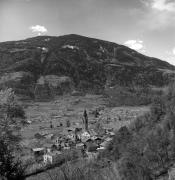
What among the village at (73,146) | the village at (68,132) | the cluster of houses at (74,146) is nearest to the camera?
the village at (73,146)

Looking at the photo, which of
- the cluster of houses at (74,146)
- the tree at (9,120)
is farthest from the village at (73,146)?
the tree at (9,120)

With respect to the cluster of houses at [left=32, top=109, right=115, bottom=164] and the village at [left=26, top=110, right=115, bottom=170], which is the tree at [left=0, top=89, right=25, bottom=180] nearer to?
the village at [left=26, top=110, right=115, bottom=170]

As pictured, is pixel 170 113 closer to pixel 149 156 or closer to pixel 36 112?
pixel 149 156

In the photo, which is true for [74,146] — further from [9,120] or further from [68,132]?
[9,120]

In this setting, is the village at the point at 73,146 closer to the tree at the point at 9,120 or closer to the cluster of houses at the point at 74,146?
the cluster of houses at the point at 74,146

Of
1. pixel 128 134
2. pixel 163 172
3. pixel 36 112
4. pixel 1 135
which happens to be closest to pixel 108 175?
pixel 163 172

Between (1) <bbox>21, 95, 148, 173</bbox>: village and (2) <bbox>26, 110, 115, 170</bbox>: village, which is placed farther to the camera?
(1) <bbox>21, 95, 148, 173</bbox>: village

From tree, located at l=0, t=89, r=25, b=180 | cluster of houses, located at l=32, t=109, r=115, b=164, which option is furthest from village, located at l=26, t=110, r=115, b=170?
tree, located at l=0, t=89, r=25, b=180

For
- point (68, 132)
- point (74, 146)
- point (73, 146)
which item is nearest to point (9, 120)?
point (73, 146)

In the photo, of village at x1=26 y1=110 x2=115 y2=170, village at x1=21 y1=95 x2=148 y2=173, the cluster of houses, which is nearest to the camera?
village at x1=26 y1=110 x2=115 y2=170

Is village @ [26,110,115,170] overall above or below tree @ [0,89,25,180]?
below

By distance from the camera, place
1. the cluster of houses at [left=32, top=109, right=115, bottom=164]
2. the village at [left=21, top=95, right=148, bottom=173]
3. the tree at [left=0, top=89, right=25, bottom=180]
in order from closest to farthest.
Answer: the tree at [left=0, top=89, right=25, bottom=180] → the cluster of houses at [left=32, top=109, right=115, bottom=164] → the village at [left=21, top=95, right=148, bottom=173]
